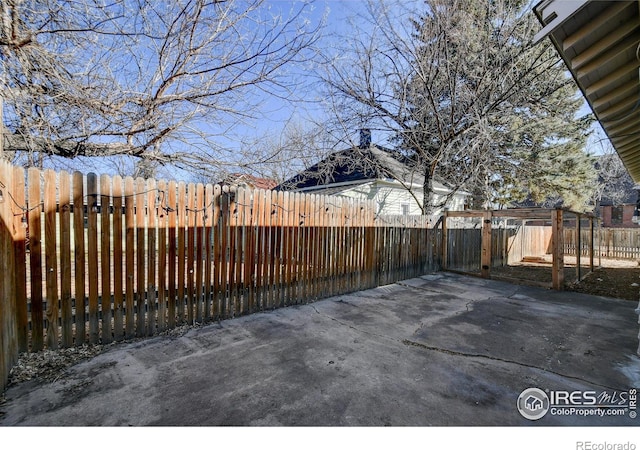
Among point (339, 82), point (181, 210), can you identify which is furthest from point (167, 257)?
point (339, 82)

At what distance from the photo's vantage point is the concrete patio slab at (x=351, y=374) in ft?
7.02

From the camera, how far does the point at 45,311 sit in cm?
297

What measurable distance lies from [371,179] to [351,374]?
9.21 m

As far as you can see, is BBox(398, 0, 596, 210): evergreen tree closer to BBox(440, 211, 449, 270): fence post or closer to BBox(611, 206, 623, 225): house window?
BBox(440, 211, 449, 270): fence post

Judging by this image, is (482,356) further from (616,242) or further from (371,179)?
(616,242)

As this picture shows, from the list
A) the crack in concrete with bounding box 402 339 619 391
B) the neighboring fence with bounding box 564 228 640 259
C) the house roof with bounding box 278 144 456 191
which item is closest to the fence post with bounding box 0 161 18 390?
the crack in concrete with bounding box 402 339 619 391

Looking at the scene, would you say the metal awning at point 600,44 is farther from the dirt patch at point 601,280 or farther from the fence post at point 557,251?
the dirt patch at point 601,280

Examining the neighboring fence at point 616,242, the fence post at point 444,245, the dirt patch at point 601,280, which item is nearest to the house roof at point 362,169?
the fence post at point 444,245

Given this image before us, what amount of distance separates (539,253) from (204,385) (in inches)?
668

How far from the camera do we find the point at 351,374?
2732 millimetres

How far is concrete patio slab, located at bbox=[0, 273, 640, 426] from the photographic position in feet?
7.02

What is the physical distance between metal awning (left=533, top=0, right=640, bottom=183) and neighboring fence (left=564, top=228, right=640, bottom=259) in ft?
43.5

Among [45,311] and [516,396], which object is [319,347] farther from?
[45,311]

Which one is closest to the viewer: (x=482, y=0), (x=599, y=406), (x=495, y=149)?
(x=599, y=406)
